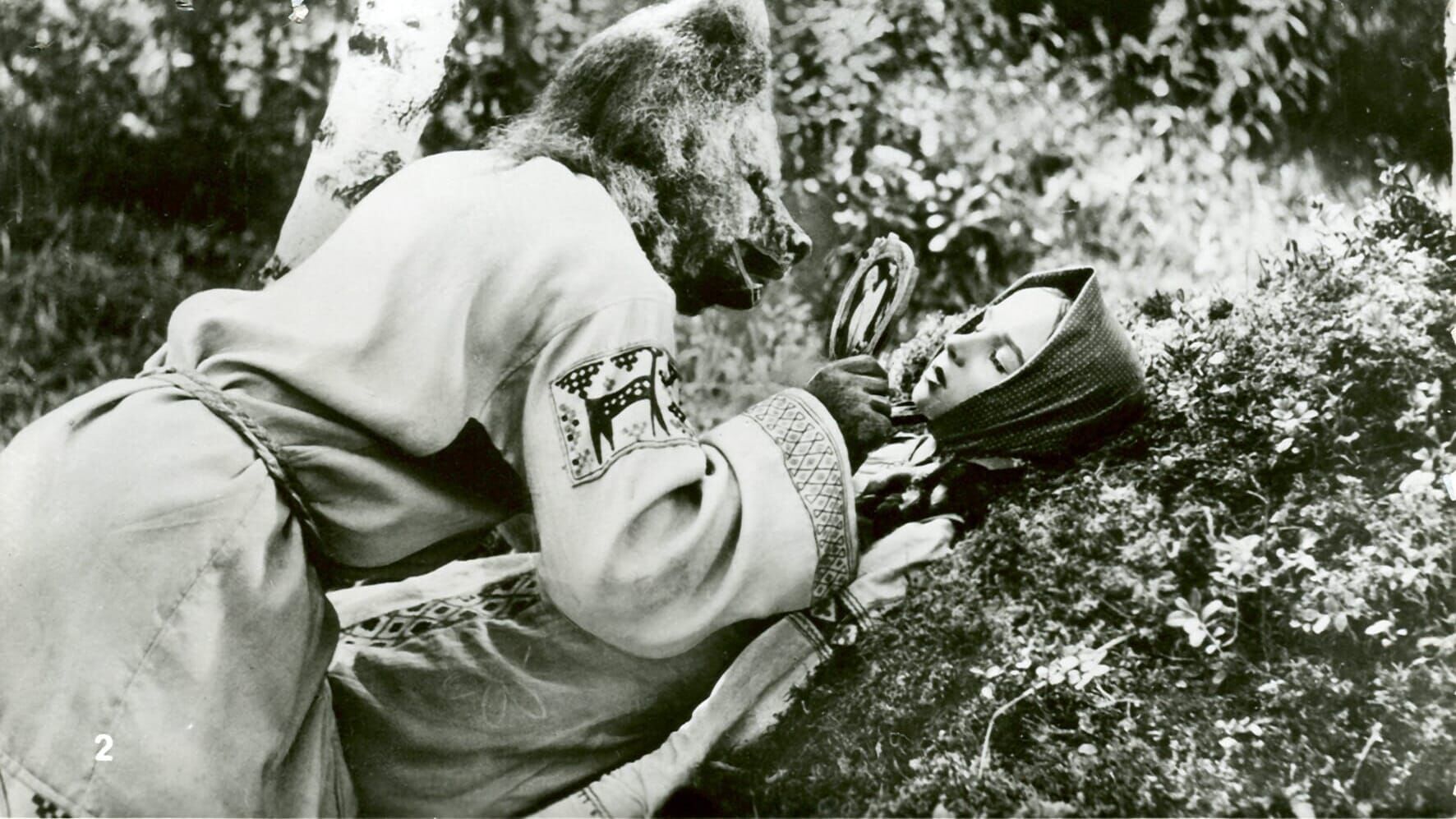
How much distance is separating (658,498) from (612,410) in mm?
144

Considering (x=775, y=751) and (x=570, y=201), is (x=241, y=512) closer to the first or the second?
(x=570, y=201)

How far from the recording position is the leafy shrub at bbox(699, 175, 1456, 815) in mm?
1777

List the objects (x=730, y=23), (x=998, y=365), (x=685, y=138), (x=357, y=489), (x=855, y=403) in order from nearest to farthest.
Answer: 1. (x=357, y=489)
2. (x=855, y=403)
3. (x=998, y=365)
4. (x=685, y=138)
5. (x=730, y=23)

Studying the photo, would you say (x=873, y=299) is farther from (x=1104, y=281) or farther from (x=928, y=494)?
(x=1104, y=281)

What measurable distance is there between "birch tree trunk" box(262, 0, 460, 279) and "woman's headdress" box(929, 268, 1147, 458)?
126 centimetres

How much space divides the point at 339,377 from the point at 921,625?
0.99 metres

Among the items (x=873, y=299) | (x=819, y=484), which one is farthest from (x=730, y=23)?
(x=819, y=484)

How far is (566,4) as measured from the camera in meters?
2.54

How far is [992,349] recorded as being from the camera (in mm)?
2174

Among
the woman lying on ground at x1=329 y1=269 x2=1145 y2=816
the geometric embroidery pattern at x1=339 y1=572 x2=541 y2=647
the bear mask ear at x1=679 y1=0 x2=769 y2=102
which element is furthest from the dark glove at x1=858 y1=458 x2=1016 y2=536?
the bear mask ear at x1=679 y1=0 x2=769 y2=102

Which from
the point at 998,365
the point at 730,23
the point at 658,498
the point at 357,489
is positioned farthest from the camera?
the point at 730,23

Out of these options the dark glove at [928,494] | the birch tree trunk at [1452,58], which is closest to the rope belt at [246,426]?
the dark glove at [928,494]

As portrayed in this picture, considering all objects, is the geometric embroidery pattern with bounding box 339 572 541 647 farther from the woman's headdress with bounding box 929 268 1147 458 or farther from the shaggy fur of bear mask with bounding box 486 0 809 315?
the woman's headdress with bounding box 929 268 1147 458

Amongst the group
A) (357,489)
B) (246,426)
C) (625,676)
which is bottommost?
(625,676)
